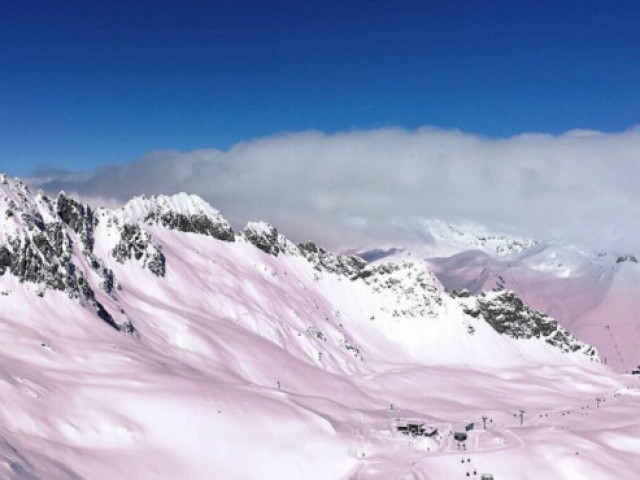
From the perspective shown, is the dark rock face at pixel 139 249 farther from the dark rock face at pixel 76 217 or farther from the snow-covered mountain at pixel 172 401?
the dark rock face at pixel 76 217

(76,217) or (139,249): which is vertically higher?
(76,217)

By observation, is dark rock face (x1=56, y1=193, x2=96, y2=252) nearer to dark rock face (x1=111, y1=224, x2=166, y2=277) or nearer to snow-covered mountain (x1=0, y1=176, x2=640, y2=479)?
snow-covered mountain (x1=0, y1=176, x2=640, y2=479)

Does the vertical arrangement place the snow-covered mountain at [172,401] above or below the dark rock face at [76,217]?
below

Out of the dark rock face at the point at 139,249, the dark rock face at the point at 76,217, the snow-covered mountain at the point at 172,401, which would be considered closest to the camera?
the snow-covered mountain at the point at 172,401

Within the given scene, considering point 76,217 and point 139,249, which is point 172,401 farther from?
point 139,249

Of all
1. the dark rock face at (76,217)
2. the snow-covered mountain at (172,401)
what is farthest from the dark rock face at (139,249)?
the dark rock face at (76,217)

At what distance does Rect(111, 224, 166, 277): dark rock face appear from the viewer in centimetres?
17050

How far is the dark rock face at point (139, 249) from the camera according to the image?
170500 mm

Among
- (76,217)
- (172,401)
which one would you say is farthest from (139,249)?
(172,401)

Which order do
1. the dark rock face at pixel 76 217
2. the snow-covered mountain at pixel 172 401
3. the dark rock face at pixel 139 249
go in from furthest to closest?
1. the dark rock face at pixel 139 249
2. the dark rock face at pixel 76 217
3. the snow-covered mountain at pixel 172 401

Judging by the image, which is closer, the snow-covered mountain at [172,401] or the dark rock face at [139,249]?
the snow-covered mountain at [172,401]

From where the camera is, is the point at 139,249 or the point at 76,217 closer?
the point at 76,217

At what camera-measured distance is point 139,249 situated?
17512cm

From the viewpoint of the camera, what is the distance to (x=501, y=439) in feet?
342
